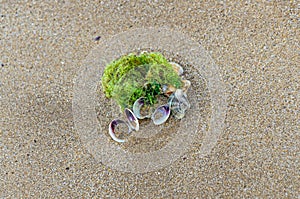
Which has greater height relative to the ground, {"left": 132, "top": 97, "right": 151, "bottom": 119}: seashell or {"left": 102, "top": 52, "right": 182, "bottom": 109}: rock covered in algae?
{"left": 102, "top": 52, "right": 182, "bottom": 109}: rock covered in algae

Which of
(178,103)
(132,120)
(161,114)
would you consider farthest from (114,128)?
(178,103)

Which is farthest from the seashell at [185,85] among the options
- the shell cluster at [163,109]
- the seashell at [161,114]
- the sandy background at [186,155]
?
the sandy background at [186,155]

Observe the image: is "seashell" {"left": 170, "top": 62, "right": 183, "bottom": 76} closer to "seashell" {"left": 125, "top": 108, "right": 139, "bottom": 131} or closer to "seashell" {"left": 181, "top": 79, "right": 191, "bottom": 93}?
"seashell" {"left": 181, "top": 79, "right": 191, "bottom": 93}

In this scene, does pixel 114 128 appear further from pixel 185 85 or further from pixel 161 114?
pixel 185 85

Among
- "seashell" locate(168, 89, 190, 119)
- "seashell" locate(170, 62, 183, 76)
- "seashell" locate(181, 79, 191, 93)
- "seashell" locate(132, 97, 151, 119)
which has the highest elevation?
"seashell" locate(170, 62, 183, 76)

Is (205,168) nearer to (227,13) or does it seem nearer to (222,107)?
(222,107)

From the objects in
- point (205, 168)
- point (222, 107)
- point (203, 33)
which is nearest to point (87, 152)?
point (205, 168)

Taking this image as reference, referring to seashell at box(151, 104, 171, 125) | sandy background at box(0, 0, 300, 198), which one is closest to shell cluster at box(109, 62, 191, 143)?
seashell at box(151, 104, 171, 125)
